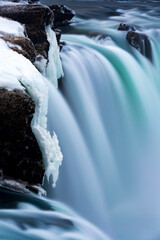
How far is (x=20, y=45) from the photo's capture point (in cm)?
388

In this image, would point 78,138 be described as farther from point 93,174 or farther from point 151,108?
point 151,108

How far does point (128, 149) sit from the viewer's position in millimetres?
5492

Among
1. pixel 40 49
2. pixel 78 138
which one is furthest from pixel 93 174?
pixel 40 49

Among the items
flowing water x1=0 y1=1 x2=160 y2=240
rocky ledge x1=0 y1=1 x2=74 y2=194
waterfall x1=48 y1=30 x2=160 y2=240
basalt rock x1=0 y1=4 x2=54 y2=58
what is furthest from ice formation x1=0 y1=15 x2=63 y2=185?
basalt rock x1=0 y1=4 x2=54 y2=58

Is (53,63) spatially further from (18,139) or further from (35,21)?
(18,139)

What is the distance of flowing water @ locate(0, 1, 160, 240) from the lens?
10.2ft

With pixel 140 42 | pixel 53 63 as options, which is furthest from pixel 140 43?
pixel 53 63

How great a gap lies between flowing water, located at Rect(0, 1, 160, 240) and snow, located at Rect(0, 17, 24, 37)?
895 millimetres

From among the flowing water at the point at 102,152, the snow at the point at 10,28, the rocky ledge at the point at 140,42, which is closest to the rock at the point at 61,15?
the flowing water at the point at 102,152

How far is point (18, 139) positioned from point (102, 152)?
92.0 inches

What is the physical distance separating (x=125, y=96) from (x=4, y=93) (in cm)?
365

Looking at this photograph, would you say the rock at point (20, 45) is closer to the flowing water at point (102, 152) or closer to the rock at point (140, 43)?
the flowing water at point (102, 152)

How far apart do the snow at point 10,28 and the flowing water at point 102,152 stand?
0.89m

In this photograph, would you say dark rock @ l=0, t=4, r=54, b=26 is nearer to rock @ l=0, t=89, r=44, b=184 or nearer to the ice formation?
the ice formation
